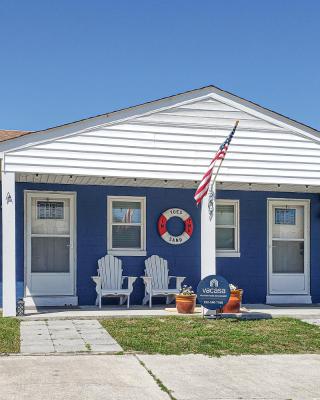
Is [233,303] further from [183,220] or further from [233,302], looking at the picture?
[183,220]

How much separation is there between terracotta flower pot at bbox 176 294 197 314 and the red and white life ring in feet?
6.28

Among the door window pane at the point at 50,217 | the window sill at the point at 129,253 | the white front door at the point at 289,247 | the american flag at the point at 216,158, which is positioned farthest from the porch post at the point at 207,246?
the door window pane at the point at 50,217

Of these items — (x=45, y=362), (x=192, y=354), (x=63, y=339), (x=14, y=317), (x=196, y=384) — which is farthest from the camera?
(x=14, y=317)

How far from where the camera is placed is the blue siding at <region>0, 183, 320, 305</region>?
12.8 metres

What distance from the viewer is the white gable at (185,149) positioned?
36.2 feet

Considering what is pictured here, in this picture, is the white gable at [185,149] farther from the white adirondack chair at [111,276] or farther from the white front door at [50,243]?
the white adirondack chair at [111,276]

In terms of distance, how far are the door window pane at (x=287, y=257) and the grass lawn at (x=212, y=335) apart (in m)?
2.99

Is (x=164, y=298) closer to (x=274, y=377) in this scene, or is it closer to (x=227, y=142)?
(x=227, y=142)

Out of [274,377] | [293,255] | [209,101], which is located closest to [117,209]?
[209,101]

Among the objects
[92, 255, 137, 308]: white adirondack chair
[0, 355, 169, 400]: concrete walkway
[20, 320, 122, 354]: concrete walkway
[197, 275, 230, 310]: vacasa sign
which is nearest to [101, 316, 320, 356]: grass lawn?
[20, 320, 122, 354]: concrete walkway

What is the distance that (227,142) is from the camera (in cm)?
1102

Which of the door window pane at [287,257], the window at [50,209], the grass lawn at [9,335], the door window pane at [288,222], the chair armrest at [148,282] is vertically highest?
the window at [50,209]

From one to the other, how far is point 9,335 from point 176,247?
506 centimetres

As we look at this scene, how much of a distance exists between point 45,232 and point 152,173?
2.82 metres
